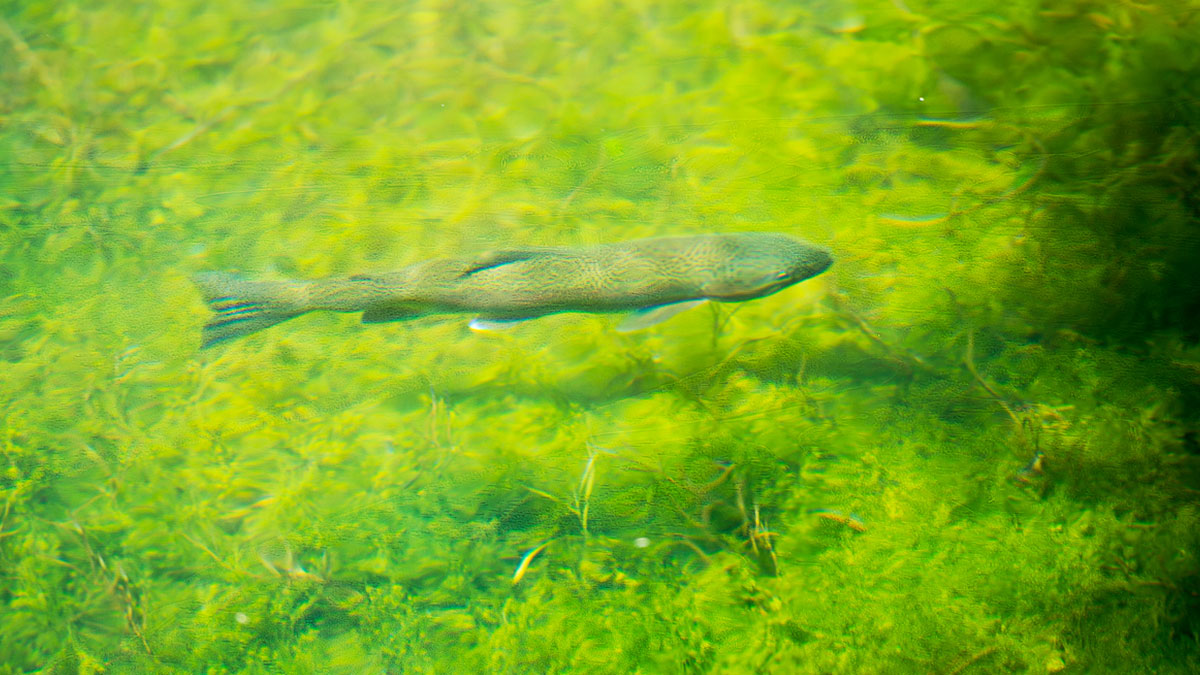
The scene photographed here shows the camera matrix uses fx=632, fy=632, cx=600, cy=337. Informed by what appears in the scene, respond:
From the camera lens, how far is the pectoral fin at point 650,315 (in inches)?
141

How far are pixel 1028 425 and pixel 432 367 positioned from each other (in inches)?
140

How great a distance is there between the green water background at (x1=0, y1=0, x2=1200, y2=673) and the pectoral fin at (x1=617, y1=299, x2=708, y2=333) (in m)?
0.28

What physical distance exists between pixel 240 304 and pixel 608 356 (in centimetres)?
235

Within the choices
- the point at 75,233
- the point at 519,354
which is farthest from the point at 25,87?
the point at 519,354

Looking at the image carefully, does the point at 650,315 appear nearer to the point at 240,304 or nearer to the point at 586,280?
the point at 586,280

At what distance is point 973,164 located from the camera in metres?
3.73

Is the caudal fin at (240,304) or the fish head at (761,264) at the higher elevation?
the fish head at (761,264)

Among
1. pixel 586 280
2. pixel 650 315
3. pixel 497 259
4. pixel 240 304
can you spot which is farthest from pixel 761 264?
pixel 240 304

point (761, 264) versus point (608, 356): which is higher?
point (761, 264)

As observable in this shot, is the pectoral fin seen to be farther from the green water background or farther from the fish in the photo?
the green water background

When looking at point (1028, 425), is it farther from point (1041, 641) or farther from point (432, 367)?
point (432, 367)

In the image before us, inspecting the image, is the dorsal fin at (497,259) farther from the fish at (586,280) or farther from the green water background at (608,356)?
the green water background at (608,356)

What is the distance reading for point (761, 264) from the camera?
3.60 metres

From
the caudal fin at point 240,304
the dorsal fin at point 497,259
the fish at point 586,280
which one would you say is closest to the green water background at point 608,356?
the caudal fin at point 240,304
